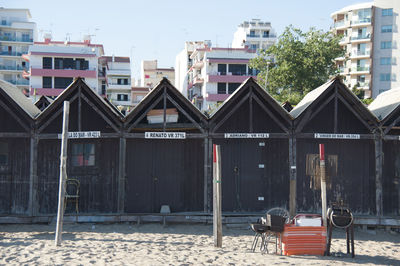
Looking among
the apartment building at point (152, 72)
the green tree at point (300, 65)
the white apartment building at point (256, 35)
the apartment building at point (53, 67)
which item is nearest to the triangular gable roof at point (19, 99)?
the green tree at point (300, 65)

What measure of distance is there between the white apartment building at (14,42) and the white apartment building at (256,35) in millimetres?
36951

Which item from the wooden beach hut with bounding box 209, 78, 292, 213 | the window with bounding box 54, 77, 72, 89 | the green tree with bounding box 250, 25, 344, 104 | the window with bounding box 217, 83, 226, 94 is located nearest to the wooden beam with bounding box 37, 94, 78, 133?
the wooden beach hut with bounding box 209, 78, 292, 213

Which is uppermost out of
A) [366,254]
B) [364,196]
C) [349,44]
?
[349,44]

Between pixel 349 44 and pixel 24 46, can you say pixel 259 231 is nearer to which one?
pixel 349 44

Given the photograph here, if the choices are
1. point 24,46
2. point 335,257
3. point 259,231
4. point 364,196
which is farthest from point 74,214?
point 24,46

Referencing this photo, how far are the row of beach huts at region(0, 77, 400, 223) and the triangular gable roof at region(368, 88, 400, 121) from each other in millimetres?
131

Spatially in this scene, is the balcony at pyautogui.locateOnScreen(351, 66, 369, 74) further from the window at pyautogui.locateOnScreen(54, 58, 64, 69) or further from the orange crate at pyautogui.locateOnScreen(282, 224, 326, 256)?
the orange crate at pyautogui.locateOnScreen(282, 224, 326, 256)

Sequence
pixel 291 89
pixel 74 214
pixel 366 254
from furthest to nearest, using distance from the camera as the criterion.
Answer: pixel 291 89 < pixel 74 214 < pixel 366 254

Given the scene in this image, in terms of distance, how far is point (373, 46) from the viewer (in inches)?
2881

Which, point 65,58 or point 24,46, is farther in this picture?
point 24,46

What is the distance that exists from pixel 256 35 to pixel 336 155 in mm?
76759

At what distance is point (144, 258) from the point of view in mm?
12469

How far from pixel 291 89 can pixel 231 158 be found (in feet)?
103

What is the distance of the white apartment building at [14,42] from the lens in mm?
82562
